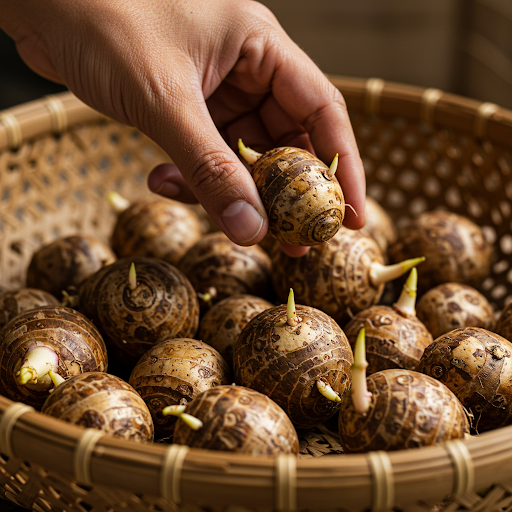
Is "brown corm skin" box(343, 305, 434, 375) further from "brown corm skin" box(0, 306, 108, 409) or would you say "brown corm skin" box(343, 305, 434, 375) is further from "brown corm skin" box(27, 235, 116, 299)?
"brown corm skin" box(27, 235, 116, 299)

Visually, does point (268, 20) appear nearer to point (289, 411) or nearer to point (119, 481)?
point (289, 411)

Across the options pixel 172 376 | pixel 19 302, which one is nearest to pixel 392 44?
pixel 19 302

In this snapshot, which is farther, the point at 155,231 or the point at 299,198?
the point at 155,231

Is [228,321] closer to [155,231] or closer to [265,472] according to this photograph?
[155,231]

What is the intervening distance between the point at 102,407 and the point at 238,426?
0.86ft

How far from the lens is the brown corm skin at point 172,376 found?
128cm

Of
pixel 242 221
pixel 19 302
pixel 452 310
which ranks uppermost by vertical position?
pixel 242 221

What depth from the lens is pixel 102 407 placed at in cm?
112

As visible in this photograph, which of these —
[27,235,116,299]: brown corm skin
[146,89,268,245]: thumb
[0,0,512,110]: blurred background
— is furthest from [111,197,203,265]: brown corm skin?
[0,0,512,110]: blurred background

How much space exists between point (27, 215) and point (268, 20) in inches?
42.8

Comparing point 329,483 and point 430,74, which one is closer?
point 329,483

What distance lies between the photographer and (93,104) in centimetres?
156

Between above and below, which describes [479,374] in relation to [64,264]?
above

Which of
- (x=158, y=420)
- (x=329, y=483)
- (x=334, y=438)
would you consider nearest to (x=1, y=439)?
(x=158, y=420)
